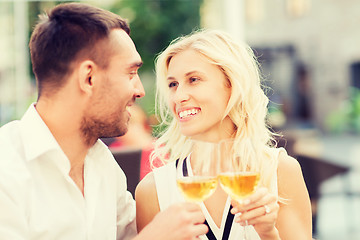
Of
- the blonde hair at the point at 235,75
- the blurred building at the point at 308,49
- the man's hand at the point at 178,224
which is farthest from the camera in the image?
the blurred building at the point at 308,49

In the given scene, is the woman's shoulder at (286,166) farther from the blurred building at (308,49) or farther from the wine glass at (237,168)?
the blurred building at (308,49)

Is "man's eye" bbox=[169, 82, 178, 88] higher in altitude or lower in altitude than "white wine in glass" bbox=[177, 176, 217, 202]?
higher

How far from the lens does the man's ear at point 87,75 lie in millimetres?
1353

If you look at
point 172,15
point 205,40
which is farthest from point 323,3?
point 205,40

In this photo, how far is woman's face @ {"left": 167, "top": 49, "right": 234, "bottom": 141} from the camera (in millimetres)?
1648

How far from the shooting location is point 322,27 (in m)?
15.8

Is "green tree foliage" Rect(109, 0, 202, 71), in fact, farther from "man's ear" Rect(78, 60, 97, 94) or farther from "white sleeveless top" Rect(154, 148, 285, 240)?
"man's ear" Rect(78, 60, 97, 94)

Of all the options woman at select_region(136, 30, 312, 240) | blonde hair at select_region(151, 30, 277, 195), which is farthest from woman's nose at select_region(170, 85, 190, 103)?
blonde hair at select_region(151, 30, 277, 195)

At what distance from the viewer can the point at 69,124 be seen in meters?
1.39

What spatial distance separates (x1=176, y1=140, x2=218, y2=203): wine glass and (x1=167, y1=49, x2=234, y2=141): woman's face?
443 millimetres

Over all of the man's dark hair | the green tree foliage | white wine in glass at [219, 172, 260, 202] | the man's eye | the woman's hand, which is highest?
the man's dark hair

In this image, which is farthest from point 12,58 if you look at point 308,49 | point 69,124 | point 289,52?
point 308,49

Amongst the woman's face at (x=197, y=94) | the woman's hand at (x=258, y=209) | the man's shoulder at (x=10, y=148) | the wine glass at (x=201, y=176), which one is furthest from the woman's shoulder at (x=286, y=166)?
the man's shoulder at (x=10, y=148)

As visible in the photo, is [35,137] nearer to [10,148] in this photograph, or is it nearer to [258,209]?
[10,148]
